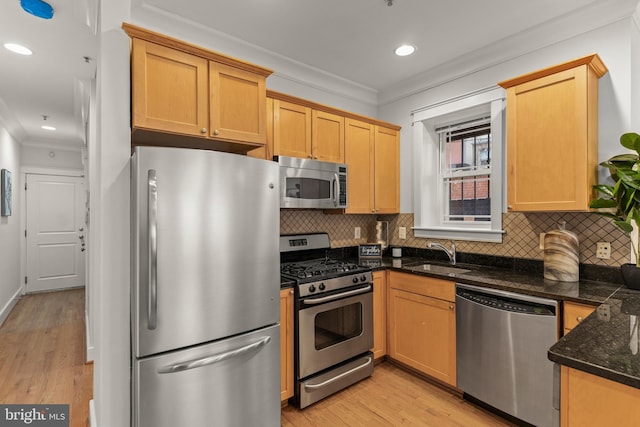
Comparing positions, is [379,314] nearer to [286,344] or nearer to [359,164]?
[286,344]

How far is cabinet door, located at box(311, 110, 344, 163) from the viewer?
2.91m

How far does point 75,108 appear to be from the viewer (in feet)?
13.4

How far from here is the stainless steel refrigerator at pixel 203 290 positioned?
5.20ft

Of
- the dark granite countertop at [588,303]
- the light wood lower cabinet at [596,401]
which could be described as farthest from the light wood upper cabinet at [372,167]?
the light wood lower cabinet at [596,401]

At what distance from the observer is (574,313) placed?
6.20ft

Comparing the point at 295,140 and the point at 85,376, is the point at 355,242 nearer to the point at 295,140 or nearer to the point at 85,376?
the point at 295,140

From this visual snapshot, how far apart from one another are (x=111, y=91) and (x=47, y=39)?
4.70 feet

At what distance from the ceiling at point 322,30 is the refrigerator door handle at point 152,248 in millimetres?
1311

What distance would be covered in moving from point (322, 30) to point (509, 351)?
8.74 ft

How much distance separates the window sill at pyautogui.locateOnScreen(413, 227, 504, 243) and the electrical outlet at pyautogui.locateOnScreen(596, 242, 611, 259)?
0.65 meters

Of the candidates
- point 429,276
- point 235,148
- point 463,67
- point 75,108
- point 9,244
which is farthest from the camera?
point 9,244

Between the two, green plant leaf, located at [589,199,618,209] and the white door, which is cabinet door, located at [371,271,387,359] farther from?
the white door

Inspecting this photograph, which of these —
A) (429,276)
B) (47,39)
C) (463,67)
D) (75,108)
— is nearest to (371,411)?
(429,276)

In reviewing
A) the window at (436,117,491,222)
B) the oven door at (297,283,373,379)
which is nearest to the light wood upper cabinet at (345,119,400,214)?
the window at (436,117,491,222)
